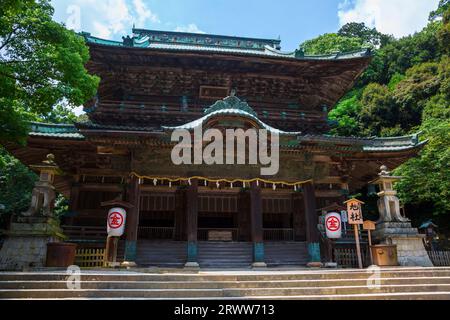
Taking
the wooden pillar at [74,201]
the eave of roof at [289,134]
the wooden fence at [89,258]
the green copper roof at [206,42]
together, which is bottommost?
the wooden fence at [89,258]

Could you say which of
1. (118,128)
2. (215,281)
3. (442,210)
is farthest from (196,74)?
(442,210)

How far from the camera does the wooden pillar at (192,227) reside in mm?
12281

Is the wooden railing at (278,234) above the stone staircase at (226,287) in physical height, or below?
above

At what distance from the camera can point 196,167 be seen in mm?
13039

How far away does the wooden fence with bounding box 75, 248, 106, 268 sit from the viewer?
11935 millimetres

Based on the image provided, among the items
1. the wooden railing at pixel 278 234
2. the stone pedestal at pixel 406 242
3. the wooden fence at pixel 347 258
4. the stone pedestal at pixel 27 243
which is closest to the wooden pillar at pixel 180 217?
the wooden railing at pixel 278 234

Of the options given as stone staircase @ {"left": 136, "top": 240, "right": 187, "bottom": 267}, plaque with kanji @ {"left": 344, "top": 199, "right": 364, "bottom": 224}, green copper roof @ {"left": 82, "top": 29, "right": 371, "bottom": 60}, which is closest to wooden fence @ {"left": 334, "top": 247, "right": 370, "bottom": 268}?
plaque with kanji @ {"left": 344, "top": 199, "right": 364, "bottom": 224}

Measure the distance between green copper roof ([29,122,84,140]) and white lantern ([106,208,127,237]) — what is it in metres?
4.06

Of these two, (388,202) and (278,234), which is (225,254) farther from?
(388,202)

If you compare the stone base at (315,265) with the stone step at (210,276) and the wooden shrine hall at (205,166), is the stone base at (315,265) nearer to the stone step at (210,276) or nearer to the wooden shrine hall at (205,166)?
the wooden shrine hall at (205,166)

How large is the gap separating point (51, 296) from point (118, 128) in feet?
24.0

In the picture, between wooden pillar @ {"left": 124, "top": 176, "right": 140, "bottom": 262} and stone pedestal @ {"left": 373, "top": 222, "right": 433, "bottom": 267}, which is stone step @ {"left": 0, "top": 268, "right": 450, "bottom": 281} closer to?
stone pedestal @ {"left": 373, "top": 222, "right": 433, "bottom": 267}

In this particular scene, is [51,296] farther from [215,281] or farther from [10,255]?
[10,255]

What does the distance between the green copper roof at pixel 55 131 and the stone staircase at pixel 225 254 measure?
22.7 feet
